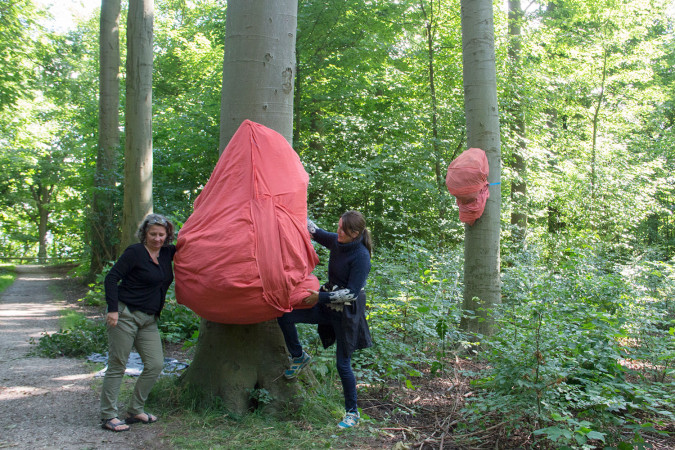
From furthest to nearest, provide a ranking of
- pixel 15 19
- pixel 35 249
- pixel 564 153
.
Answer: pixel 35 249, pixel 564 153, pixel 15 19

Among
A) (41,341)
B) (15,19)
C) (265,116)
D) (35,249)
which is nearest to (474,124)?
(265,116)

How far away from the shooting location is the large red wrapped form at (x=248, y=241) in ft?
11.1

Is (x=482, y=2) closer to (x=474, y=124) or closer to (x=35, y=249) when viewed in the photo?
(x=474, y=124)

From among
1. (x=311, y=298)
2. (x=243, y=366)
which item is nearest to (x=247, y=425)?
(x=243, y=366)

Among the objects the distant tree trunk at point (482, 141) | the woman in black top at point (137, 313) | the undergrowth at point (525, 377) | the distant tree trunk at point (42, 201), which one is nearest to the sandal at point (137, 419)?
the woman in black top at point (137, 313)

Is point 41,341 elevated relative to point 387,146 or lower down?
lower down

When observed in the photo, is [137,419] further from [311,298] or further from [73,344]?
[73,344]

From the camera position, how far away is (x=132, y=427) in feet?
12.0

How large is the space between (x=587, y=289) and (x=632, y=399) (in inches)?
95.2

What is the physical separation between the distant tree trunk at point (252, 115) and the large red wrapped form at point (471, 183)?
2876mm

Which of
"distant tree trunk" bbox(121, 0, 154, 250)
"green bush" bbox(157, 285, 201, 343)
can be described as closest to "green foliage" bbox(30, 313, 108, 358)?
"green bush" bbox(157, 285, 201, 343)

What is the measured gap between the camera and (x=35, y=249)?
4456 centimetres

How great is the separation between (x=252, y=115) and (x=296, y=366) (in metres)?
2.08

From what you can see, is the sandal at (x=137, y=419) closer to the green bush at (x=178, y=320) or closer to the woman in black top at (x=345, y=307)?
the woman in black top at (x=345, y=307)
